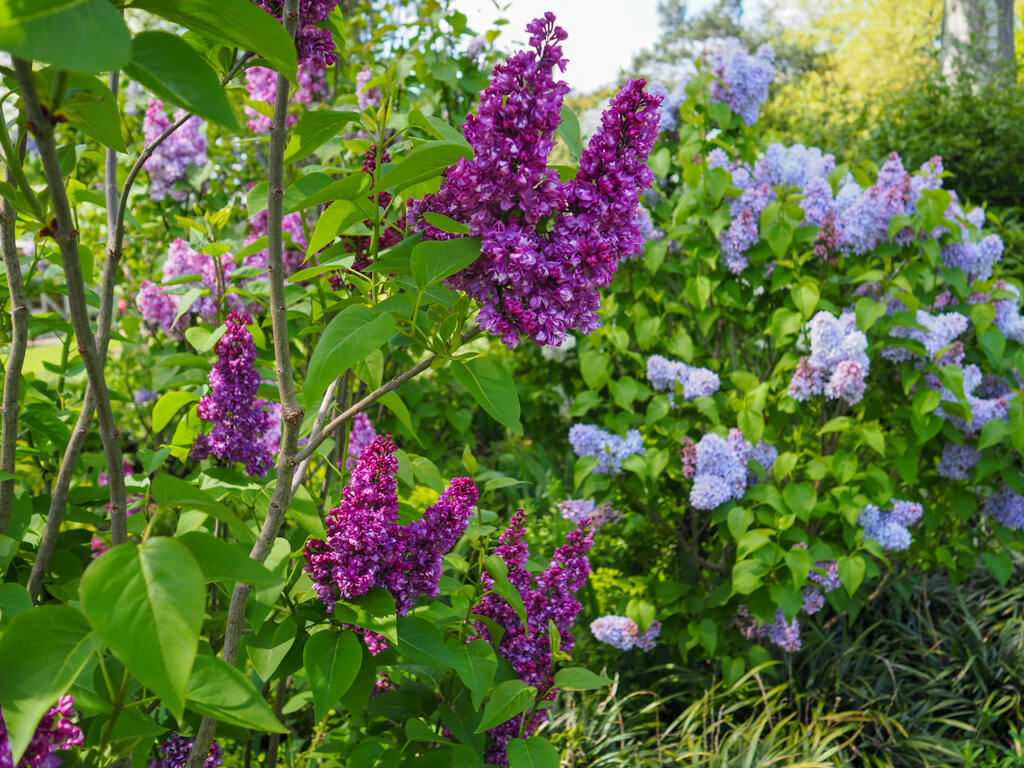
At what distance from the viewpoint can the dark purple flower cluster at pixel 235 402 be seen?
1.79 metres

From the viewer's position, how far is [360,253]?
64.3 inches

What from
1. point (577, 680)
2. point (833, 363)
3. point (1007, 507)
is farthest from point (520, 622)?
point (1007, 507)

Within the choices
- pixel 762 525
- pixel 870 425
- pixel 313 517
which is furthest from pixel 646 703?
pixel 313 517

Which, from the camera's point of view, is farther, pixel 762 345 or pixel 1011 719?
pixel 762 345

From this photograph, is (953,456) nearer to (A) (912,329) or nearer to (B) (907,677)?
(A) (912,329)

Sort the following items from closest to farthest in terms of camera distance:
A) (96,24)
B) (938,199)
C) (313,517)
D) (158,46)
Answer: (96,24), (158,46), (313,517), (938,199)

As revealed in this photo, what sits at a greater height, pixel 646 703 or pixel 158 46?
pixel 158 46

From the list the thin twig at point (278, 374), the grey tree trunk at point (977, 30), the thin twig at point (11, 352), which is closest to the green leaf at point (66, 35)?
the thin twig at point (278, 374)

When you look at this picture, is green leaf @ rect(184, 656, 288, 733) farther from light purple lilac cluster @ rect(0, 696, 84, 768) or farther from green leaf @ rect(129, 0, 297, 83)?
green leaf @ rect(129, 0, 297, 83)

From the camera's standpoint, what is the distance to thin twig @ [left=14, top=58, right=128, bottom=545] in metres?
0.78

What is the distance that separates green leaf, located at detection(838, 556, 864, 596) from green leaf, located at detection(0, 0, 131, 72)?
3.00m

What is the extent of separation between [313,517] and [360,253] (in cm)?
52

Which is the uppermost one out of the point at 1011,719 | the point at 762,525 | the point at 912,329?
the point at 912,329

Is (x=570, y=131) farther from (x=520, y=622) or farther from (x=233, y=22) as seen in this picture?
(x=520, y=622)
